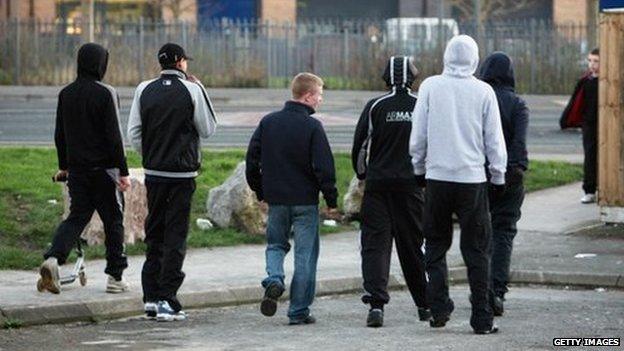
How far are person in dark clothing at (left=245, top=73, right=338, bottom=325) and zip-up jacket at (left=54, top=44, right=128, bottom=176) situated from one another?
114 centimetres

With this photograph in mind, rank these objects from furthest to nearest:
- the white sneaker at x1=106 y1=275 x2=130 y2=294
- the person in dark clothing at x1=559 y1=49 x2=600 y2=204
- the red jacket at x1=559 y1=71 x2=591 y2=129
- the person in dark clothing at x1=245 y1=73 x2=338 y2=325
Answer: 1. the red jacket at x1=559 y1=71 x2=591 y2=129
2. the person in dark clothing at x1=559 y1=49 x2=600 y2=204
3. the white sneaker at x1=106 y1=275 x2=130 y2=294
4. the person in dark clothing at x1=245 y1=73 x2=338 y2=325

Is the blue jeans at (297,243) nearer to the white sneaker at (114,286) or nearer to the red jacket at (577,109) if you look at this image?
the white sneaker at (114,286)

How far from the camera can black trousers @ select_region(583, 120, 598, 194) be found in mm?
17969

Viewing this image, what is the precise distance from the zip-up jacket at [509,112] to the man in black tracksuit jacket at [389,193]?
0.68 metres

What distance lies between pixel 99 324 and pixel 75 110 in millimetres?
1577

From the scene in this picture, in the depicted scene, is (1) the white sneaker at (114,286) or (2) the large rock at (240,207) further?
(2) the large rock at (240,207)

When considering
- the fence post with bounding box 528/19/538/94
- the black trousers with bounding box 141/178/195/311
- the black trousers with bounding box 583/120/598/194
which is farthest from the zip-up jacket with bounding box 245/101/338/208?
the fence post with bounding box 528/19/538/94

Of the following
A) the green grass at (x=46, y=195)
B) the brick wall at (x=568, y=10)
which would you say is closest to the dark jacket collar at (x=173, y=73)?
the green grass at (x=46, y=195)

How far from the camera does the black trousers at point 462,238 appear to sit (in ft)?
35.2

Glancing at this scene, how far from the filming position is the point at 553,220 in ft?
57.4

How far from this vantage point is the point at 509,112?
38.4ft

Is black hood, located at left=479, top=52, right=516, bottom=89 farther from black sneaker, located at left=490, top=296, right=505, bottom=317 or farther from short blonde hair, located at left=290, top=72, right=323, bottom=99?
black sneaker, located at left=490, top=296, right=505, bottom=317

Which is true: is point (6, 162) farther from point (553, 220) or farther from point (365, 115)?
point (365, 115)

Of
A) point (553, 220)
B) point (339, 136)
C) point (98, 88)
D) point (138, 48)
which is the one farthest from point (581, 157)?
point (138, 48)
